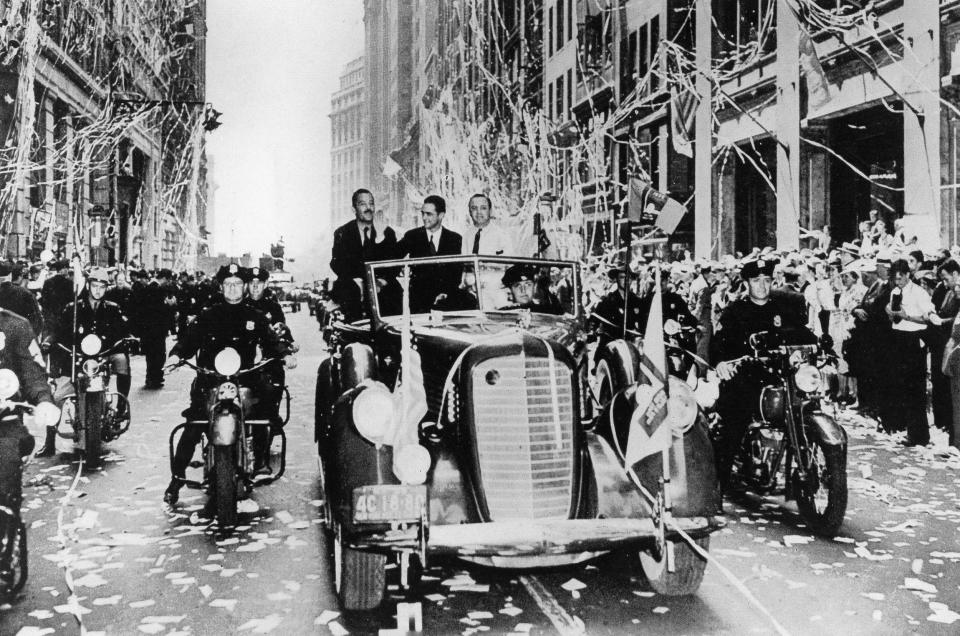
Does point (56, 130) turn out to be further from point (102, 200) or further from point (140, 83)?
point (140, 83)

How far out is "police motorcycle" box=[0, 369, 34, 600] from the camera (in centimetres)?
543

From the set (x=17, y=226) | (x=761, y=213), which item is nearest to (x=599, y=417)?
(x=761, y=213)

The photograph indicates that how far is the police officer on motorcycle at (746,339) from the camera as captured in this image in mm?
7902

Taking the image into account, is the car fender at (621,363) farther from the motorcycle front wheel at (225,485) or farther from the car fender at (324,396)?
the motorcycle front wheel at (225,485)

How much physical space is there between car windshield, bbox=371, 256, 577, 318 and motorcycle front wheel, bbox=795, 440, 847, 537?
213cm

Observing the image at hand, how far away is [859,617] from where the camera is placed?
16.8ft

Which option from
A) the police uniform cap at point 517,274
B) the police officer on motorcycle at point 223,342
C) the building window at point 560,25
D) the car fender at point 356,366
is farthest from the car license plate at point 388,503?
the building window at point 560,25

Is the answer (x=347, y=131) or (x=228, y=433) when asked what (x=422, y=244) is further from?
(x=347, y=131)

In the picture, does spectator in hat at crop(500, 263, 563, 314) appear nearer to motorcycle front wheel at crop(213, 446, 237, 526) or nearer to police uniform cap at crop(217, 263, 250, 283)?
motorcycle front wheel at crop(213, 446, 237, 526)

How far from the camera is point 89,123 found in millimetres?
35625

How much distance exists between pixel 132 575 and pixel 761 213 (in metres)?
21.0

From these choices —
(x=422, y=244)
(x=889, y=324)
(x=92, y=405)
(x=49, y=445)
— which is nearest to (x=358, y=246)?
(x=422, y=244)

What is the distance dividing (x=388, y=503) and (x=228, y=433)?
8.08 ft

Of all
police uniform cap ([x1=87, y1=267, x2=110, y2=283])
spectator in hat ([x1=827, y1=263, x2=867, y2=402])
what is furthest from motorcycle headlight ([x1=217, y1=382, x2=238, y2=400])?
spectator in hat ([x1=827, y1=263, x2=867, y2=402])
